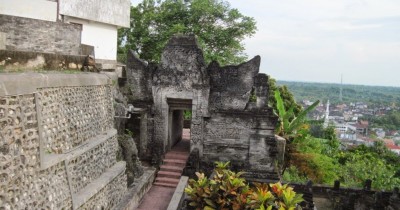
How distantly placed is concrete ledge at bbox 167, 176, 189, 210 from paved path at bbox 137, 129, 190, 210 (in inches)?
14.5

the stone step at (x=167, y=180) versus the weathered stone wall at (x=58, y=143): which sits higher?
the weathered stone wall at (x=58, y=143)

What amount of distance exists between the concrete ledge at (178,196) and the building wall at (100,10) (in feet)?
27.3

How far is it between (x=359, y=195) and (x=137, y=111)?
8515 mm

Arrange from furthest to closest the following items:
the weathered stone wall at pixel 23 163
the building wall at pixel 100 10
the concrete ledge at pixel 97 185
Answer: the building wall at pixel 100 10 < the concrete ledge at pixel 97 185 < the weathered stone wall at pixel 23 163

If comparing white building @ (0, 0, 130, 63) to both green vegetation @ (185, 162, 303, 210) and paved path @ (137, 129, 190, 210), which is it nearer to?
paved path @ (137, 129, 190, 210)

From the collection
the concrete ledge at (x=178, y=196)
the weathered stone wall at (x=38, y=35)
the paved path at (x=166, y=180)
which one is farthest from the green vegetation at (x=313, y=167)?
the weathered stone wall at (x=38, y=35)

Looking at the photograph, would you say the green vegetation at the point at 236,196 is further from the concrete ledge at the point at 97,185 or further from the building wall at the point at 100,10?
the building wall at the point at 100,10

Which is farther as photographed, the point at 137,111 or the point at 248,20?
the point at 248,20

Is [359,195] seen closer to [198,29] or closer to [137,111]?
[137,111]

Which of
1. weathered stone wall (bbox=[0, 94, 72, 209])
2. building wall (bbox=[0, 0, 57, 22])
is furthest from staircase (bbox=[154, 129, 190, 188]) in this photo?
building wall (bbox=[0, 0, 57, 22])

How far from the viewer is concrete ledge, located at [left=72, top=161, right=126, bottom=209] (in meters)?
6.93

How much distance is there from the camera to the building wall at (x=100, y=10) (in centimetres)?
1465

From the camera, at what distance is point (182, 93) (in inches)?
488

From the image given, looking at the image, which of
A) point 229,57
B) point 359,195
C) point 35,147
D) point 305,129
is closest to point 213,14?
point 229,57
